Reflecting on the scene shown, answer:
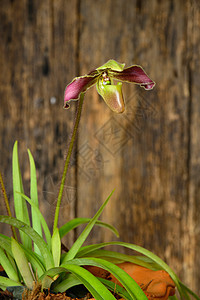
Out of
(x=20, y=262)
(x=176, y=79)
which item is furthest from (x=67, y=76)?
(x=20, y=262)

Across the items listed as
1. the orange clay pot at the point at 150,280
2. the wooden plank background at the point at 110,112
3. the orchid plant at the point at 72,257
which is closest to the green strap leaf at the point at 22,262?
the orchid plant at the point at 72,257

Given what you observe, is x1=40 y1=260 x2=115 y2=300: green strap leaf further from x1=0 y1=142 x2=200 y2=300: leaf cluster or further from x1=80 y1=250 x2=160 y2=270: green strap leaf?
x1=80 y1=250 x2=160 y2=270: green strap leaf

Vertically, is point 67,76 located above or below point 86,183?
above

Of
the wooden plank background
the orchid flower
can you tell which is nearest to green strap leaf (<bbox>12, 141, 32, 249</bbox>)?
the orchid flower

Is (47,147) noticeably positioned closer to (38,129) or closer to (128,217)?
(38,129)

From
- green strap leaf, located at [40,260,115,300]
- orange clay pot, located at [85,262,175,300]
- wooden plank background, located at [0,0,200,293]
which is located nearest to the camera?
green strap leaf, located at [40,260,115,300]

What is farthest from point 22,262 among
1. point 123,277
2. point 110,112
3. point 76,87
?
point 110,112

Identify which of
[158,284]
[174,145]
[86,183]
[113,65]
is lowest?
[158,284]
